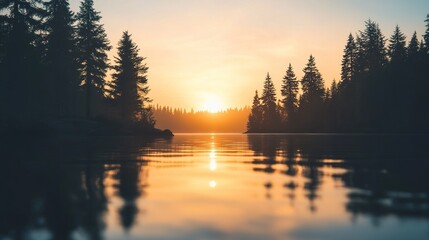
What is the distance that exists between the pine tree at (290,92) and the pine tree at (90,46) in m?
56.4

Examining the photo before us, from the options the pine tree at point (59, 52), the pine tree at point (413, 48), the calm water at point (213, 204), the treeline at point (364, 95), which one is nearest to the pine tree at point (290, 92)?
the treeline at point (364, 95)

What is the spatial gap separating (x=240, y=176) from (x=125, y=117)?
49521 mm

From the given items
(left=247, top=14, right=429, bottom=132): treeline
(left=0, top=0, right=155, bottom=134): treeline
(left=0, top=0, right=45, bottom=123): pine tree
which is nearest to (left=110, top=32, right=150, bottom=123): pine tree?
(left=0, top=0, right=155, bottom=134): treeline

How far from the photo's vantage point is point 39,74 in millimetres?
37344

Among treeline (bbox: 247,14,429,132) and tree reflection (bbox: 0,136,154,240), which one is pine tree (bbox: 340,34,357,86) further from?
tree reflection (bbox: 0,136,154,240)

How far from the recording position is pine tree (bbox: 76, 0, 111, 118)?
53969 millimetres

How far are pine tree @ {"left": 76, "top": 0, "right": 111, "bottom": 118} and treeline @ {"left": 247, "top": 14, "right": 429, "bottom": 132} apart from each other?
156 ft

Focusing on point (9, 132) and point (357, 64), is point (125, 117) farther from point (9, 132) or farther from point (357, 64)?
point (357, 64)

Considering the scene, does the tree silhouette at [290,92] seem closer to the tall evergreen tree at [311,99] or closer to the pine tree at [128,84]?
the tall evergreen tree at [311,99]

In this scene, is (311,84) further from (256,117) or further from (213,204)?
(213,204)

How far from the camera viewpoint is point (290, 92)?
10156cm

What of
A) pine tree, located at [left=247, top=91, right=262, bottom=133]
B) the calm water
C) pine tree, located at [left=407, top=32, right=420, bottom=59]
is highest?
pine tree, located at [left=407, top=32, right=420, bottom=59]

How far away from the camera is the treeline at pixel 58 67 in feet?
117

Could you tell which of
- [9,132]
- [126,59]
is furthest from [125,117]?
[9,132]
